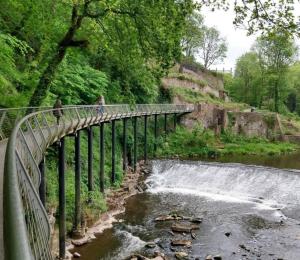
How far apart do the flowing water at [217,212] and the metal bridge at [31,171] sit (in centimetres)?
220

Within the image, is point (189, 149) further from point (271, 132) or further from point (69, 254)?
point (69, 254)

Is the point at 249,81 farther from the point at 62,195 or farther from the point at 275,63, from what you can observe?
the point at 62,195

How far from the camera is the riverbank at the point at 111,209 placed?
15.0 metres

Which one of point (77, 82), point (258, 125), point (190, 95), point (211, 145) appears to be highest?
point (77, 82)

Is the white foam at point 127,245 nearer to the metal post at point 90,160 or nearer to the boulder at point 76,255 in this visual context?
the boulder at point 76,255

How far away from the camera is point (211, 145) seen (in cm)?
3978

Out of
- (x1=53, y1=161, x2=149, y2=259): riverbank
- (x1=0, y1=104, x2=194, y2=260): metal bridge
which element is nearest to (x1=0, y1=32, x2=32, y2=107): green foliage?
(x1=0, y1=104, x2=194, y2=260): metal bridge

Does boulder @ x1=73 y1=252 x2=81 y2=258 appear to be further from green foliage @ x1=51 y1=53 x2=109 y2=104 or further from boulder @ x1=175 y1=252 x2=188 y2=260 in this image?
green foliage @ x1=51 y1=53 x2=109 y2=104

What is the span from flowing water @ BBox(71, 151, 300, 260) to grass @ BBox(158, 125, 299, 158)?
7.22m

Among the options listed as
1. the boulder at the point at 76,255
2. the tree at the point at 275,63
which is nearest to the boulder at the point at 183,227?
the boulder at the point at 76,255

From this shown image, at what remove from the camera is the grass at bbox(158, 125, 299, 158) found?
37.2 metres

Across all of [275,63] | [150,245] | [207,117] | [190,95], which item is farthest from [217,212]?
[275,63]

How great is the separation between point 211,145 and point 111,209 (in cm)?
2163

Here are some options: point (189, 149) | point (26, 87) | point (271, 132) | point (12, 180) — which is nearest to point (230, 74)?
point (271, 132)
